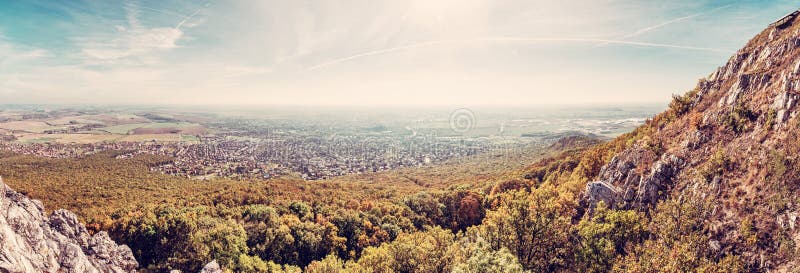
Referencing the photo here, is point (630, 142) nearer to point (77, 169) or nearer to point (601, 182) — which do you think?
point (601, 182)

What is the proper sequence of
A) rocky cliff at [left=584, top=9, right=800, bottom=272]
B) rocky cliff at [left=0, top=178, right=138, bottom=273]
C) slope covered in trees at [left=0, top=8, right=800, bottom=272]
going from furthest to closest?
slope covered in trees at [left=0, top=8, right=800, bottom=272] → rocky cliff at [left=584, top=9, right=800, bottom=272] → rocky cliff at [left=0, top=178, right=138, bottom=273]

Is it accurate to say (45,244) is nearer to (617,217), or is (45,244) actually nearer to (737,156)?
(617,217)

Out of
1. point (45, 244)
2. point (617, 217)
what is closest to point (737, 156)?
point (617, 217)

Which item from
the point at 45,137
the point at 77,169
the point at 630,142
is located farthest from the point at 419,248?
the point at 45,137

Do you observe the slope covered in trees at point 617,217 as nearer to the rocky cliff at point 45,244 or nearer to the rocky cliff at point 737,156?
the rocky cliff at point 737,156

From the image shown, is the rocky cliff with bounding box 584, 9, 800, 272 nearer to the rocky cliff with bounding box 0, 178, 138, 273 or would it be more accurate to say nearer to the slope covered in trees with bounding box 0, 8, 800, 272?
the slope covered in trees with bounding box 0, 8, 800, 272

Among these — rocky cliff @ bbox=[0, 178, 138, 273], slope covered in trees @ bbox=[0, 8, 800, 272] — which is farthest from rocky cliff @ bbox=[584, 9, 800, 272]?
rocky cliff @ bbox=[0, 178, 138, 273]
